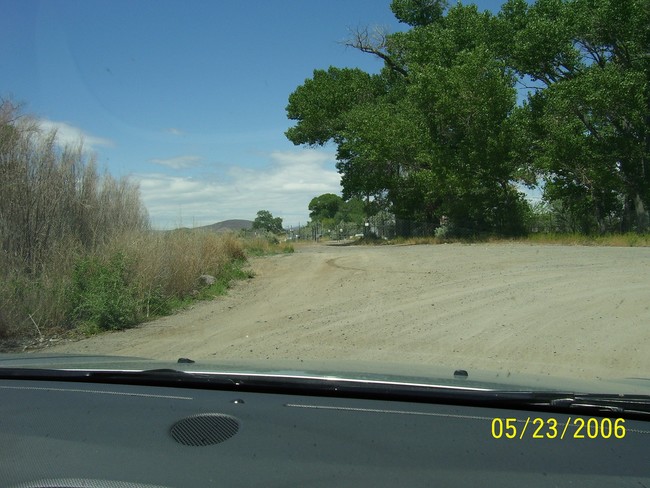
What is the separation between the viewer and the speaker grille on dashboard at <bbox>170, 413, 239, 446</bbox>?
2883mm

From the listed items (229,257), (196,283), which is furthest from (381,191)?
(196,283)

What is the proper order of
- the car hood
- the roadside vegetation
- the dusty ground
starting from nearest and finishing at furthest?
the car hood
the dusty ground
the roadside vegetation

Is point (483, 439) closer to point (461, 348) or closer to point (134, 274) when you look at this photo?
point (461, 348)

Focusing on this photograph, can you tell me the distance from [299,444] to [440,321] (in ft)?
26.8

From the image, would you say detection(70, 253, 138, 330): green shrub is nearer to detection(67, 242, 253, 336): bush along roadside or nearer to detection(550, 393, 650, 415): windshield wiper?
detection(67, 242, 253, 336): bush along roadside

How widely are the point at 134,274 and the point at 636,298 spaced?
10.1m

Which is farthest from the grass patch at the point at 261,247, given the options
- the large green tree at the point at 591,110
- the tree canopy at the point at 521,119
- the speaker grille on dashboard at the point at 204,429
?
the speaker grille on dashboard at the point at 204,429

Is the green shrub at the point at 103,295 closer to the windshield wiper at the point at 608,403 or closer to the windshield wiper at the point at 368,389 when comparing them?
the windshield wiper at the point at 368,389

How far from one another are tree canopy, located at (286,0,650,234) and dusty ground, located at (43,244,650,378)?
13.6 m

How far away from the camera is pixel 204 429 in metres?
3.02

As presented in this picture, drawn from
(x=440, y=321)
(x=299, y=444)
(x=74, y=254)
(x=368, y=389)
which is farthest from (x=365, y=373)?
(x=74, y=254)

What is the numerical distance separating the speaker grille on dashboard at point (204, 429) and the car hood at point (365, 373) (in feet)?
2.38

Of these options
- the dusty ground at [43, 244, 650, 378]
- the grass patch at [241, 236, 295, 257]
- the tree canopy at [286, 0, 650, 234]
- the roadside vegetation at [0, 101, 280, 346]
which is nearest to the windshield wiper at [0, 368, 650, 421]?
the dusty ground at [43, 244, 650, 378]

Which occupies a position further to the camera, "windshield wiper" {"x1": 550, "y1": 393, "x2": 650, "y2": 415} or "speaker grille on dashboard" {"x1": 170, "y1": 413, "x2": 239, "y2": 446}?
"windshield wiper" {"x1": 550, "y1": 393, "x2": 650, "y2": 415}
